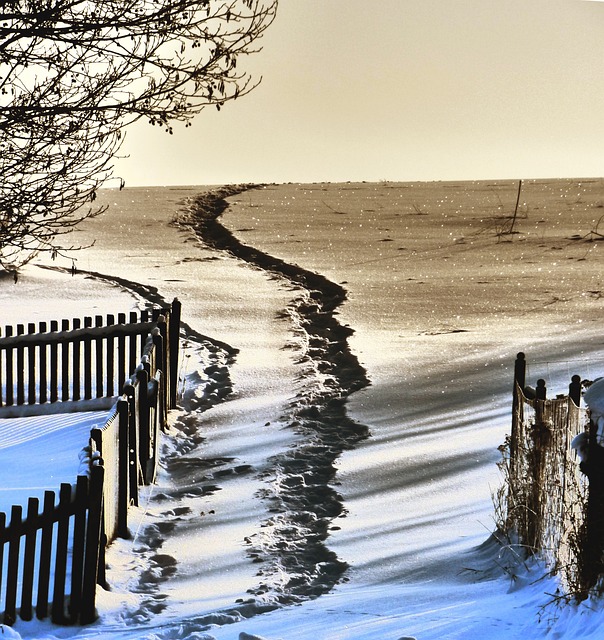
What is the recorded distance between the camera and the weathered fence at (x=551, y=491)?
5.55m

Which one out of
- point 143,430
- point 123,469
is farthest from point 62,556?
point 143,430

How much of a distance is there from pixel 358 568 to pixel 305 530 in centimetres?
85

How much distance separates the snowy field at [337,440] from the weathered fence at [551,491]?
0.21m

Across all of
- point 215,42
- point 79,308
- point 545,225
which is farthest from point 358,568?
point 545,225

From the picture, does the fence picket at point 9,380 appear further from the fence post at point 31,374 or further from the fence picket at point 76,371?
the fence picket at point 76,371

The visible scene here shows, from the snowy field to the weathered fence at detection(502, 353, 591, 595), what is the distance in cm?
21

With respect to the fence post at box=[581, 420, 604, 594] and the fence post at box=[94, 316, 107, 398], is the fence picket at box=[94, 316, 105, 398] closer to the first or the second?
the fence post at box=[94, 316, 107, 398]

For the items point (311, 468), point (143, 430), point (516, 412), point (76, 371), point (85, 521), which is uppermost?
point (516, 412)

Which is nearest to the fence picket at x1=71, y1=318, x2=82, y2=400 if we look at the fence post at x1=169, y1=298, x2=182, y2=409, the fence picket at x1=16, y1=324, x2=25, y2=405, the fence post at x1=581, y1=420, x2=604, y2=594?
the fence picket at x1=16, y1=324, x2=25, y2=405

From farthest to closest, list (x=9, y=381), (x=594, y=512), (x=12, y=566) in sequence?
(x=9, y=381) < (x=12, y=566) < (x=594, y=512)

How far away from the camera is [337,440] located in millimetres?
9648

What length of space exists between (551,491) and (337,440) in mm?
3796

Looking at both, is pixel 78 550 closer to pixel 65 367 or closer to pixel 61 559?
pixel 61 559

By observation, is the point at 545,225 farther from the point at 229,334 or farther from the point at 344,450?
the point at 344,450
